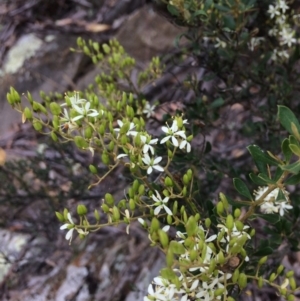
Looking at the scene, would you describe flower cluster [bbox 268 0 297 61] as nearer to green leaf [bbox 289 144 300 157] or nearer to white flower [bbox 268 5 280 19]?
white flower [bbox 268 5 280 19]

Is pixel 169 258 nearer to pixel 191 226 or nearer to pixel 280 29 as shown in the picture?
pixel 191 226

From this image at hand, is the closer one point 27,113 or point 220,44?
point 27,113

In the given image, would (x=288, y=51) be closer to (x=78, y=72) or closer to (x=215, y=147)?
(x=215, y=147)

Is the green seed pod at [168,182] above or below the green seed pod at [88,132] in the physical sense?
below

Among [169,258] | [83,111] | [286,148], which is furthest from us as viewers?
[83,111]

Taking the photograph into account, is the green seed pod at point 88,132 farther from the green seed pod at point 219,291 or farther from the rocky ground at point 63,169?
the rocky ground at point 63,169

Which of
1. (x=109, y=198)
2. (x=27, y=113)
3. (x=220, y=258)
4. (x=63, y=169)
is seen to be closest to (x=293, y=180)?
(x=220, y=258)

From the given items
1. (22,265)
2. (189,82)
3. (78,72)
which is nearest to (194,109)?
(189,82)

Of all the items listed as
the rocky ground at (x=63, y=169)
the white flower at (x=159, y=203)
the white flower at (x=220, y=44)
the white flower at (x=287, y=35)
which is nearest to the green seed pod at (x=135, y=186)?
the white flower at (x=159, y=203)
